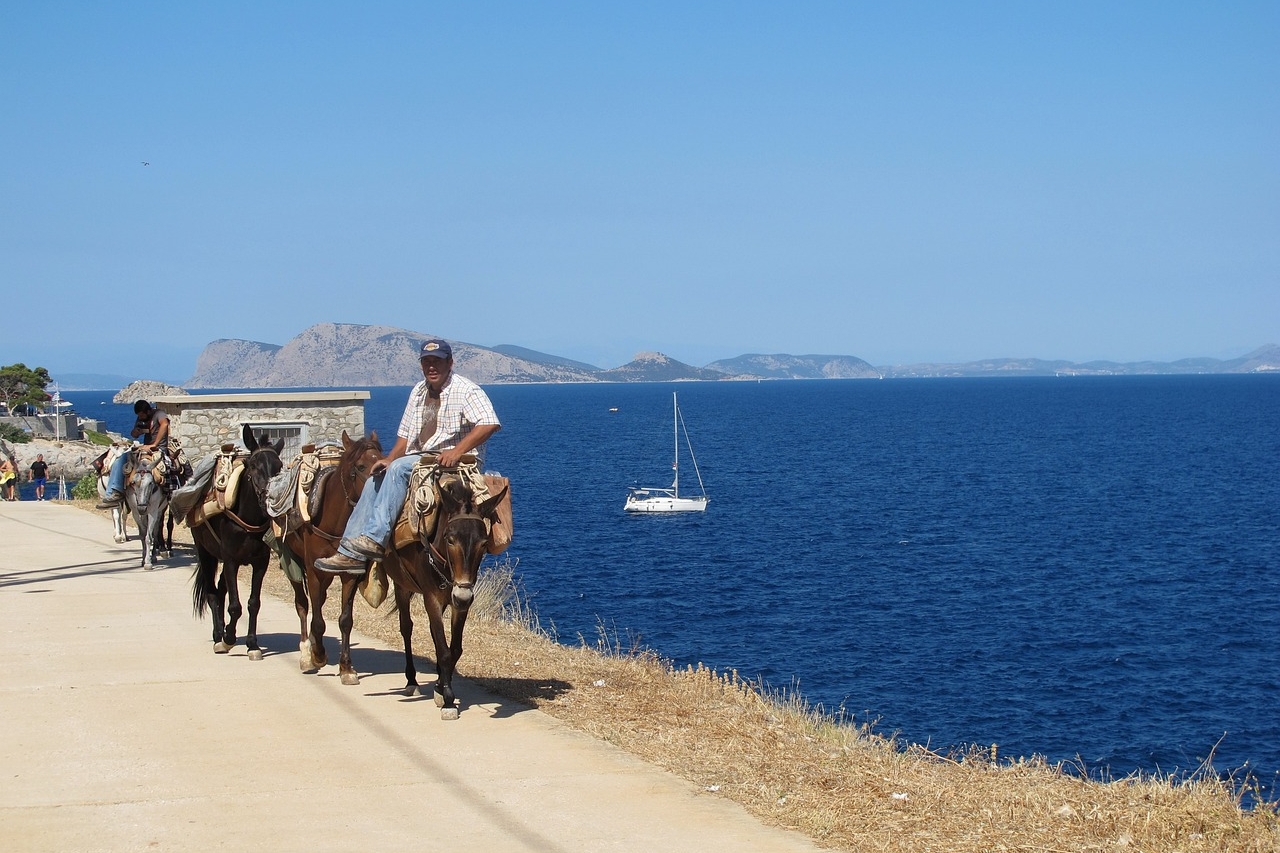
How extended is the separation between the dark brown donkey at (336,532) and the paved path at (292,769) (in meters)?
0.25

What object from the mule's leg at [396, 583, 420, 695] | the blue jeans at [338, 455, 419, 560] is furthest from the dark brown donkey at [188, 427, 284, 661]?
the blue jeans at [338, 455, 419, 560]

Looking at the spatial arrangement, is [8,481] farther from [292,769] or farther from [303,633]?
[292,769]

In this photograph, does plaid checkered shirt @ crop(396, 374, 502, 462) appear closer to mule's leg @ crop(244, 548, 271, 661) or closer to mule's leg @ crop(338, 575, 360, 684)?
mule's leg @ crop(338, 575, 360, 684)

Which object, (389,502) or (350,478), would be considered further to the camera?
(350,478)

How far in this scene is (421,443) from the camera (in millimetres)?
9797

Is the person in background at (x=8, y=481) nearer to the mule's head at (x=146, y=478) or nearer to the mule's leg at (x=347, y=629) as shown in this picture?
the mule's head at (x=146, y=478)

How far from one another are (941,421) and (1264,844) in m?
144

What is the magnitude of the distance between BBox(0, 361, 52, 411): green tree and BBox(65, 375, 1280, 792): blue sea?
37.5m

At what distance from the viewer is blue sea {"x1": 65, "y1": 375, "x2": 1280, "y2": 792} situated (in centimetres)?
2664

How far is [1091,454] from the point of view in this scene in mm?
94812

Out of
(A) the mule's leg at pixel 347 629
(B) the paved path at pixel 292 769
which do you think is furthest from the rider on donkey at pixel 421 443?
(B) the paved path at pixel 292 769

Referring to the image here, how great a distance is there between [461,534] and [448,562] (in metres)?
0.31

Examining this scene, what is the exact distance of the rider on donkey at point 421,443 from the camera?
9438 mm

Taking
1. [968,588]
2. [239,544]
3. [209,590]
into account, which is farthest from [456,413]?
[968,588]
